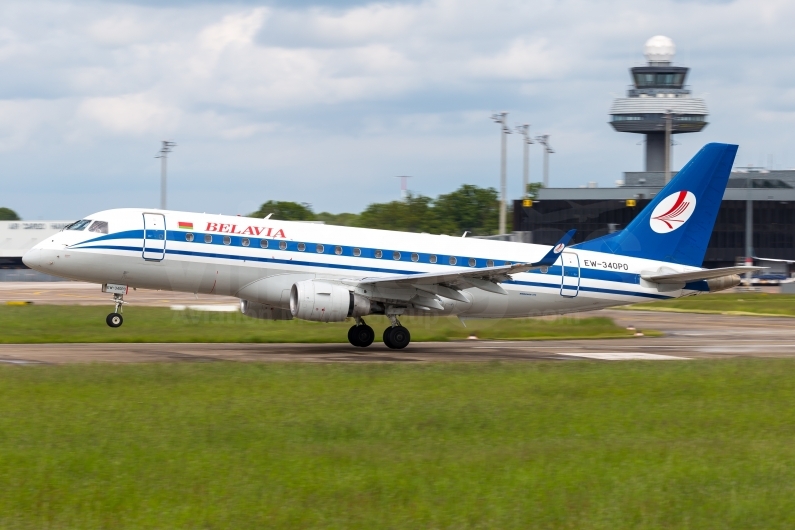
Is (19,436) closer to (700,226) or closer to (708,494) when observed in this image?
(708,494)

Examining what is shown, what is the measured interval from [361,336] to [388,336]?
1025 millimetres

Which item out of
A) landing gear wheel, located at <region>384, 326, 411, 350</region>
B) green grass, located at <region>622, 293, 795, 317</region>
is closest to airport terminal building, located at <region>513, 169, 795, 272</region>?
green grass, located at <region>622, 293, 795, 317</region>

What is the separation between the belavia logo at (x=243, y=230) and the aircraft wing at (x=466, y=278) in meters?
2.77

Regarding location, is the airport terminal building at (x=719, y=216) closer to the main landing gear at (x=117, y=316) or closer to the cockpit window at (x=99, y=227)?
the main landing gear at (x=117, y=316)

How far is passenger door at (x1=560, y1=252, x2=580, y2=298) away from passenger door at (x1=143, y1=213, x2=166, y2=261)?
38.3ft

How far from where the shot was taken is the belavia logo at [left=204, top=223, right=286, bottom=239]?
2586 centimetres

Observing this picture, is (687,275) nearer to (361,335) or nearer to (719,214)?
(361,335)

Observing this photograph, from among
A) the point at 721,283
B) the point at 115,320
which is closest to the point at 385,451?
the point at 115,320

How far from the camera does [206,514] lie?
31.8ft

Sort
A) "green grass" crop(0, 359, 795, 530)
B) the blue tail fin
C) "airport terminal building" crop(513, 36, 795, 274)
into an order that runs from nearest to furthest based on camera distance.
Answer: "green grass" crop(0, 359, 795, 530) → the blue tail fin → "airport terminal building" crop(513, 36, 795, 274)

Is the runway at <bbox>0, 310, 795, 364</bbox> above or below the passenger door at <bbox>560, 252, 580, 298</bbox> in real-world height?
below

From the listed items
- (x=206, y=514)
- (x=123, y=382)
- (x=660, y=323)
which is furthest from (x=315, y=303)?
(x=660, y=323)

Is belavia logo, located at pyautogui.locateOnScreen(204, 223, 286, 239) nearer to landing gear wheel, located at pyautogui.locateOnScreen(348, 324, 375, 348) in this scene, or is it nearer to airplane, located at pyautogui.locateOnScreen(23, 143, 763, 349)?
airplane, located at pyautogui.locateOnScreen(23, 143, 763, 349)

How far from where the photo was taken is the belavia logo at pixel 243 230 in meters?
25.9
